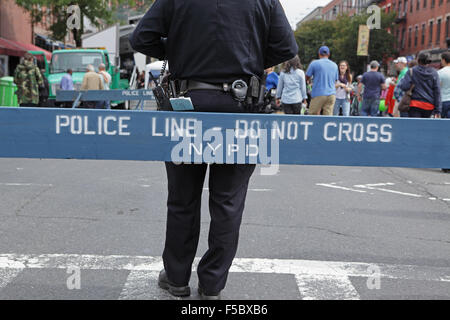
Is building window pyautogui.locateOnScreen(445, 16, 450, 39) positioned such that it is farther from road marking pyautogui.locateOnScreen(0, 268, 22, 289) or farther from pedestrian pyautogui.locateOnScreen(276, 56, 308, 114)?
road marking pyautogui.locateOnScreen(0, 268, 22, 289)

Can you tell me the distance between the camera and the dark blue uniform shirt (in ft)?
11.1

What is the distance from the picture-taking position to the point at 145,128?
3002mm

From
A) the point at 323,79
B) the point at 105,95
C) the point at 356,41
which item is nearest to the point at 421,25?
the point at 356,41

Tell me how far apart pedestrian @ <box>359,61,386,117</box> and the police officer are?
12.4 meters

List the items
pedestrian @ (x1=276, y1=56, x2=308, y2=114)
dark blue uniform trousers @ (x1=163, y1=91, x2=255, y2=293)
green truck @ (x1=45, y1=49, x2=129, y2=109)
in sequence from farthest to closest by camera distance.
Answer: green truck @ (x1=45, y1=49, x2=129, y2=109) → pedestrian @ (x1=276, y1=56, x2=308, y2=114) → dark blue uniform trousers @ (x1=163, y1=91, x2=255, y2=293)

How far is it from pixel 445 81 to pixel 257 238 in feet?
24.0

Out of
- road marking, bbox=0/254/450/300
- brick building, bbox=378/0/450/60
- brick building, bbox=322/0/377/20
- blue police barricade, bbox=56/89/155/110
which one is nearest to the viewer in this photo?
road marking, bbox=0/254/450/300

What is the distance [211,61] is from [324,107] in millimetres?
9760

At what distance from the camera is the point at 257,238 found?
5.44 m

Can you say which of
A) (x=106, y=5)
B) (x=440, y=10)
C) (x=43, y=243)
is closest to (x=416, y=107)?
(x=43, y=243)

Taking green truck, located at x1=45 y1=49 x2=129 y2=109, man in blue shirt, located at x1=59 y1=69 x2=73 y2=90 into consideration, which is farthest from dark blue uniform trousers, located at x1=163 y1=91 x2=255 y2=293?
green truck, located at x1=45 y1=49 x2=129 y2=109

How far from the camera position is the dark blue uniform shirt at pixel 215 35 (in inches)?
134

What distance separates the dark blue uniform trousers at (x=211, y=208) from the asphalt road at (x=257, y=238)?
250 millimetres
